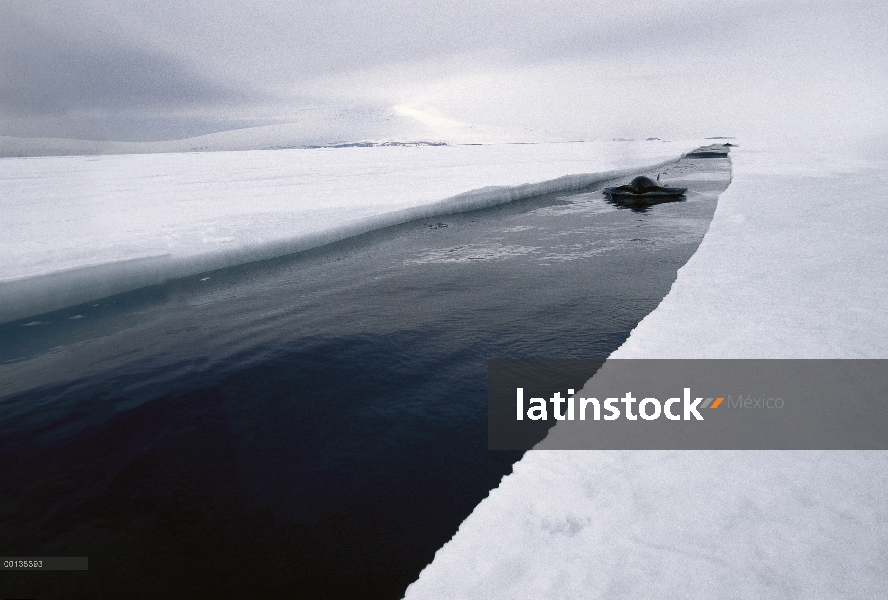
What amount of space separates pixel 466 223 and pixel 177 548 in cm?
1601

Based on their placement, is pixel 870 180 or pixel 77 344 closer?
pixel 77 344

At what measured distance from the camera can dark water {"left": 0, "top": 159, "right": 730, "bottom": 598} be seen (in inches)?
137

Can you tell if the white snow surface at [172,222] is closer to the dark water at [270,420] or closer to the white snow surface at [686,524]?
the dark water at [270,420]

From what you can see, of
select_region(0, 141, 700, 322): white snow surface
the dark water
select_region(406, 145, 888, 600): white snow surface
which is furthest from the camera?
select_region(0, 141, 700, 322): white snow surface

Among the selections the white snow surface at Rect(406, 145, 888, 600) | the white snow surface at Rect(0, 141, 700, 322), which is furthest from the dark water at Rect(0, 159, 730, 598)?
the white snow surface at Rect(406, 145, 888, 600)

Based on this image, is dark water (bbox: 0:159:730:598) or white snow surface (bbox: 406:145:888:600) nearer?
white snow surface (bbox: 406:145:888:600)

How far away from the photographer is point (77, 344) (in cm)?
729

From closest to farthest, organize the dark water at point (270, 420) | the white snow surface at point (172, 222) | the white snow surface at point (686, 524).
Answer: the white snow surface at point (686, 524), the dark water at point (270, 420), the white snow surface at point (172, 222)

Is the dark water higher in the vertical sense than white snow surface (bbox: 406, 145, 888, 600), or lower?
lower

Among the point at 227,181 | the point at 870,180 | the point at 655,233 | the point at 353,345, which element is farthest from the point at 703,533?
the point at 227,181

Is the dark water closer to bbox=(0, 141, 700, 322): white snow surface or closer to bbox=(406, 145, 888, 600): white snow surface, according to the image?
bbox=(0, 141, 700, 322): white snow surface

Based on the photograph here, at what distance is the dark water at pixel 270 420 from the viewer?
3473mm

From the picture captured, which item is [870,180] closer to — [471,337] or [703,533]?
[471,337]

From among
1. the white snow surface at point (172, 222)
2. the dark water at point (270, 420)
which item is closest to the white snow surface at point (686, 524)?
the dark water at point (270, 420)
